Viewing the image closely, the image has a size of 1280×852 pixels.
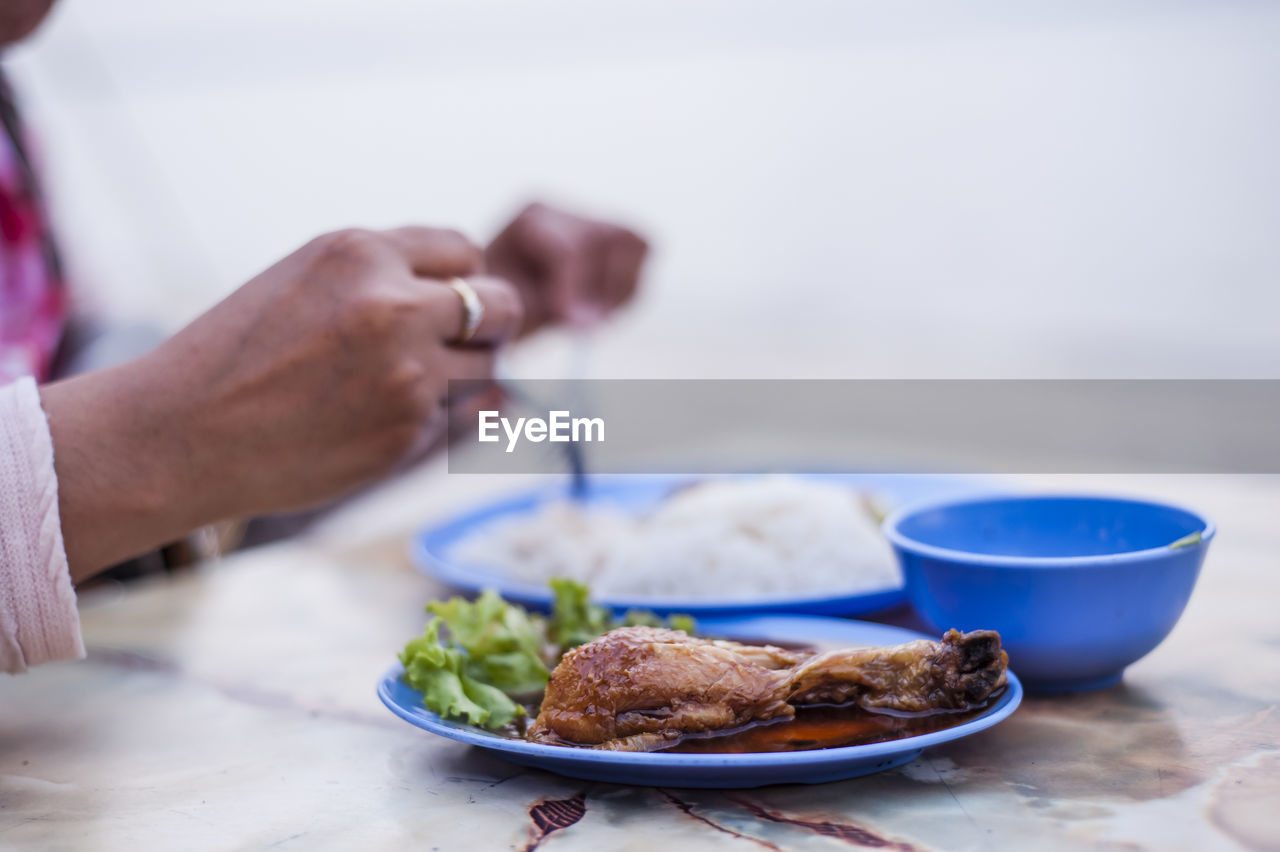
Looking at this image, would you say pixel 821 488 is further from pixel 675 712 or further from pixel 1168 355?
pixel 1168 355

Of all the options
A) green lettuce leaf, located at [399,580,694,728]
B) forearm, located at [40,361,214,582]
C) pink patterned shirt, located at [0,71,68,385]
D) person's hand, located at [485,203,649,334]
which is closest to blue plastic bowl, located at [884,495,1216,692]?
green lettuce leaf, located at [399,580,694,728]

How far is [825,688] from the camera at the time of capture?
2.21 ft

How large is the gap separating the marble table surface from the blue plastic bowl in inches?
1.6

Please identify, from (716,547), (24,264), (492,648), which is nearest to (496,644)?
(492,648)

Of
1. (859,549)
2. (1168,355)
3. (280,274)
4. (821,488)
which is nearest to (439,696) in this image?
(280,274)

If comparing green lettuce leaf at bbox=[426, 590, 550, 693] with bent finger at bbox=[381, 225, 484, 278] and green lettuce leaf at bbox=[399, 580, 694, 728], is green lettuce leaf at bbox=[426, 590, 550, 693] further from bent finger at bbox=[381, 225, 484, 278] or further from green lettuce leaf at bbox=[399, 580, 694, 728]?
bent finger at bbox=[381, 225, 484, 278]

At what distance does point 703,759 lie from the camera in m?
0.59

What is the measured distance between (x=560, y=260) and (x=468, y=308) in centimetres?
49

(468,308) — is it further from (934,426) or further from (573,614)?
(934,426)

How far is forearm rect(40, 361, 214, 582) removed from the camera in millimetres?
835

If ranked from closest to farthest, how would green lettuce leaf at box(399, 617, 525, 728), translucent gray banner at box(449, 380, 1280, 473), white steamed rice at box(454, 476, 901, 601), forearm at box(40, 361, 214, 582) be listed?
green lettuce leaf at box(399, 617, 525, 728), forearm at box(40, 361, 214, 582), white steamed rice at box(454, 476, 901, 601), translucent gray banner at box(449, 380, 1280, 473)

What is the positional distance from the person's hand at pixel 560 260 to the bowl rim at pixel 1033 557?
738 mm

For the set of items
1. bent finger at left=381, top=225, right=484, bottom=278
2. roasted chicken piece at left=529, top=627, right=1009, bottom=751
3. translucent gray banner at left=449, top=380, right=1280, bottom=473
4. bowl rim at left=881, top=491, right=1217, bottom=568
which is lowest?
translucent gray banner at left=449, top=380, right=1280, bottom=473

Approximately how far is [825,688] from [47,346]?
4.66 ft
